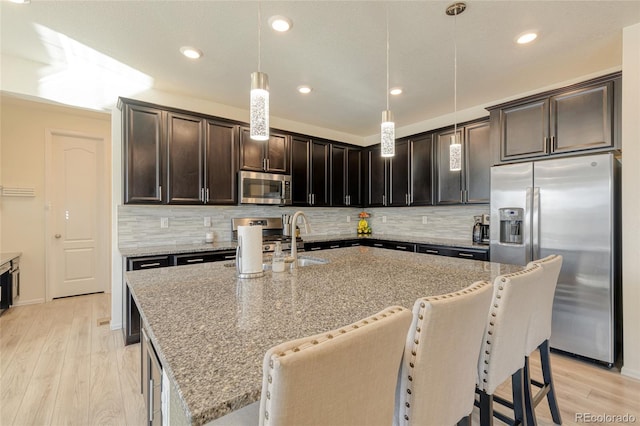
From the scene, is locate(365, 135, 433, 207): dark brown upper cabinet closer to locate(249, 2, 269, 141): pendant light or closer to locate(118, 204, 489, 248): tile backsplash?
locate(118, 204, 489, 248): tile backsplash

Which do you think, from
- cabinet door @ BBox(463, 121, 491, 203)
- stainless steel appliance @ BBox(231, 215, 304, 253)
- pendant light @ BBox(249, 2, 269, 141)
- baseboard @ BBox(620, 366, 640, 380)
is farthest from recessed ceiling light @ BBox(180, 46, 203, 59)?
baseboard @ BBox(620, 366, 640, 380)

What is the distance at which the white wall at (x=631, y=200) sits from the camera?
7.04 ft

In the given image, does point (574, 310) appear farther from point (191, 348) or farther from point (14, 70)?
point (14, 70)

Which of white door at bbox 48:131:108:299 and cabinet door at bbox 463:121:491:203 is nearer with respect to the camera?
cabinet door at bbox 463:121:491:203

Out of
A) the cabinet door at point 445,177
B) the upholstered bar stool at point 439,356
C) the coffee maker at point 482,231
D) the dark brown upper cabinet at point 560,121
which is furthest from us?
the cabinet door at point 445,177

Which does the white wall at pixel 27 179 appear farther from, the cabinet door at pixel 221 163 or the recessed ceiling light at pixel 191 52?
the recessed ceiling light at pixel 191 52

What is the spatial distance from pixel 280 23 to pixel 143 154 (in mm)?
1915

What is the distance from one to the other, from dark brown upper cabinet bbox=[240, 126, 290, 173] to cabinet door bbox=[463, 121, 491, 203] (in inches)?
90.0

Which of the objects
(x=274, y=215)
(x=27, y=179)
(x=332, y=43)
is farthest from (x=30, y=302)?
(x=332, y=43)

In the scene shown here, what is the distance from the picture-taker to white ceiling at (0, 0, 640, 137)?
1.97 metres

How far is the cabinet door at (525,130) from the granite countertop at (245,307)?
5.06 feet

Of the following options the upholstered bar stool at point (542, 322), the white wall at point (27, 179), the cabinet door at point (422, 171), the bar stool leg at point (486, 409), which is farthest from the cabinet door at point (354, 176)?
the white wall at point (27, 179)

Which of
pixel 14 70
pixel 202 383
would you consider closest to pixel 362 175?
pixel 14 70

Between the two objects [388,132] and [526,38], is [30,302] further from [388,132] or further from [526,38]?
[526,38]
